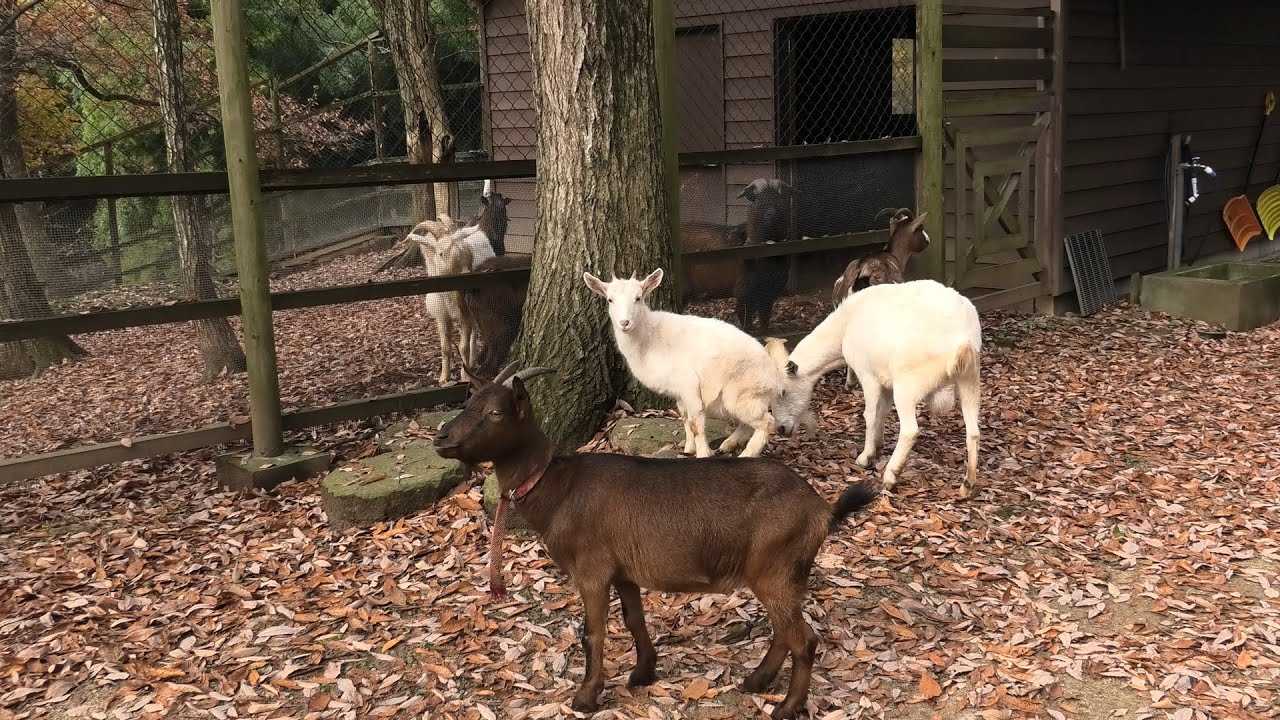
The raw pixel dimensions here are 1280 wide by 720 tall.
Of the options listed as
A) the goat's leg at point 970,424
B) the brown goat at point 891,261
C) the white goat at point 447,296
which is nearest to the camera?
the goat's leg at point 970,424

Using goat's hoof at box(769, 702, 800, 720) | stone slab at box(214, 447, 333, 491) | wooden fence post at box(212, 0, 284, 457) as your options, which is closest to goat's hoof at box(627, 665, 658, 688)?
goat's hoof at box(769, 702, 800, 720)

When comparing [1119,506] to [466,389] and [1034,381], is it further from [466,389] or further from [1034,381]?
[466,389]

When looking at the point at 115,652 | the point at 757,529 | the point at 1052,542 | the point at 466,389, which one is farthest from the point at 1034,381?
the point at 115,652

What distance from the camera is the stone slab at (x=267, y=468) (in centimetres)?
579

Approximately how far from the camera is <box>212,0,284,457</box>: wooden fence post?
221 inches

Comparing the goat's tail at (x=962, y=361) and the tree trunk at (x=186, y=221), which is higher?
the tree trunk at (x=186, y=221)

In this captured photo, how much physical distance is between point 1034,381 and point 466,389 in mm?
4613

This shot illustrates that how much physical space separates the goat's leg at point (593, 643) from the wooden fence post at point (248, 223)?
297 centimetres

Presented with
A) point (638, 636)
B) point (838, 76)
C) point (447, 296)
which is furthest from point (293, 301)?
point (838, 76)

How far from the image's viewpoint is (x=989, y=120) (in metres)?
11.1

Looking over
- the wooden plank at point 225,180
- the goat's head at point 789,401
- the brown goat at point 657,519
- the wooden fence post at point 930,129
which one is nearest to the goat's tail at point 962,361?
the goat's head at point 789,401

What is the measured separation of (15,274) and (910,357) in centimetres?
475

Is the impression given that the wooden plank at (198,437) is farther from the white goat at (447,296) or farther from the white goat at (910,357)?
the white goat at (910,357)

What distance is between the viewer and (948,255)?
11.0 metres
